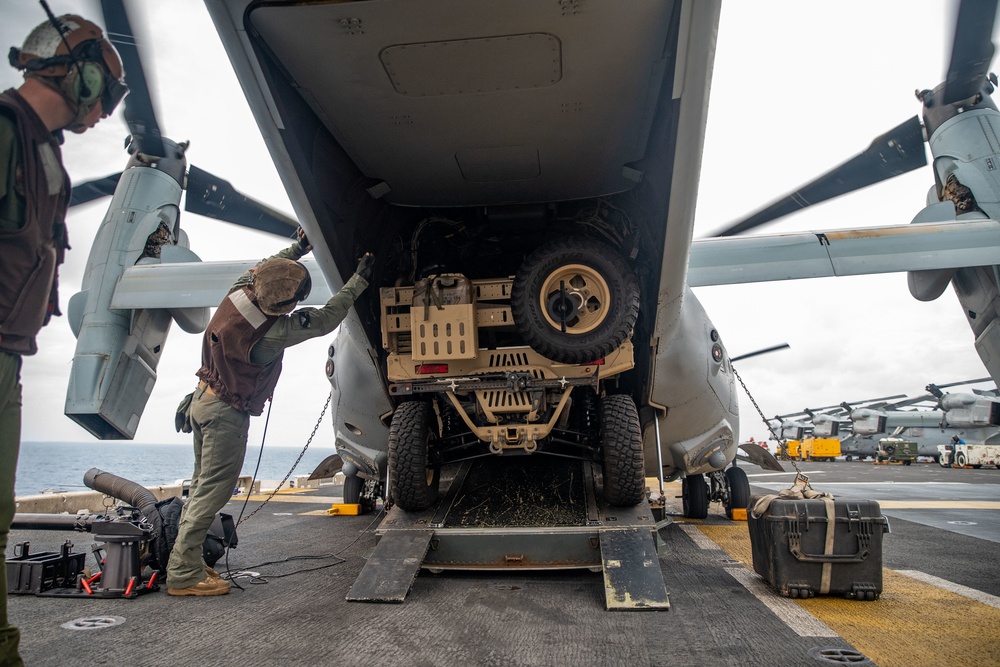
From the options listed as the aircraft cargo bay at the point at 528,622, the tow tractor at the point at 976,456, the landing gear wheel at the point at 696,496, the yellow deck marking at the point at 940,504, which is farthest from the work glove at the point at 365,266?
the tow tractor at the point at 976,456

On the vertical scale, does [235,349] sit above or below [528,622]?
above

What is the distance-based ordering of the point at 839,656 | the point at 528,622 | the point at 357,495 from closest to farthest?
1. the point at 839,656
2. the point at 528,622
3. the point at 357,495

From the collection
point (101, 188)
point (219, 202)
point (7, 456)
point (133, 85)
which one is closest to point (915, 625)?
point (7, 456)

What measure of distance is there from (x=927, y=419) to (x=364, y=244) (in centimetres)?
4012

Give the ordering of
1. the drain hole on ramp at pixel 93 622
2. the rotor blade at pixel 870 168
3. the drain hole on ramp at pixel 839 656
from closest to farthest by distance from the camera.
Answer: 1. the drain hole on ramp at pixel 839 656
2. the drain hole on ramp at pixel 93 622
3. the rotor blade at pixel 870 168

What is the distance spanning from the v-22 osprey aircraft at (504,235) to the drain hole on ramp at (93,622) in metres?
1.76

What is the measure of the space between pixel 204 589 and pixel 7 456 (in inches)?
92.8

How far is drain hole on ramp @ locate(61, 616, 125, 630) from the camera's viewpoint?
110 inches

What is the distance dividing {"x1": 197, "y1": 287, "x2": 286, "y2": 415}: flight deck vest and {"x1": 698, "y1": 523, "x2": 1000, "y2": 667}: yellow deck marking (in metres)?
3.48

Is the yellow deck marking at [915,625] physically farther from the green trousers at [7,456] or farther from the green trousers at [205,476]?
the green trousers at [205,476]

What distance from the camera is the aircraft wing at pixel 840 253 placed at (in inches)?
204

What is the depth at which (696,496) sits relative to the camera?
7473mm

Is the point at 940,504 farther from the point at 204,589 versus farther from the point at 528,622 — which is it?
the point at 204,589

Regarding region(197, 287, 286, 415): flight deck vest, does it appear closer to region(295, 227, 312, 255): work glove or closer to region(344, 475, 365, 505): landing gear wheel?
region(295, 227, 312, 255): work glove
